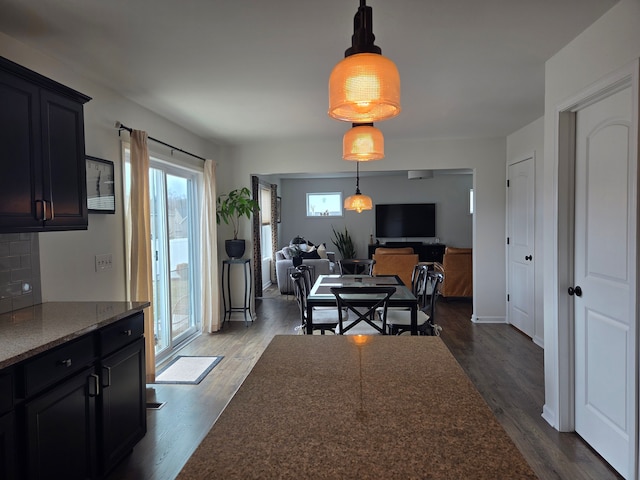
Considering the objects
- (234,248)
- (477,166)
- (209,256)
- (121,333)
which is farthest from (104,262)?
(477,166)

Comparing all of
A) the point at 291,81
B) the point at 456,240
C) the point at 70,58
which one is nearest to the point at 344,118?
the point at 291,81

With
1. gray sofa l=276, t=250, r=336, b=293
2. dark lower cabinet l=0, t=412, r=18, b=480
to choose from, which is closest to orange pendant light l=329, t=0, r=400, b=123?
dark lower cabinet l=0, t=412, r=18, b=480

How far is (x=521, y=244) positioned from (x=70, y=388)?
472 centimetres

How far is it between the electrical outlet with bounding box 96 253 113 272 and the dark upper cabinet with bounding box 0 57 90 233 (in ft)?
2.20

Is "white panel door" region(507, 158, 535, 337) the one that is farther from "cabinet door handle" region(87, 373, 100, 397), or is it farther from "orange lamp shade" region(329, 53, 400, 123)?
"cabinet door handle" region(87, 373, 100, 397)

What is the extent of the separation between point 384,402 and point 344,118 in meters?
0.91

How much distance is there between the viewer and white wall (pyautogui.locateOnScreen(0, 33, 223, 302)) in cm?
252

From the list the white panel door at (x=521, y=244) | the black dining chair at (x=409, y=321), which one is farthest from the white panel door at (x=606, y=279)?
the white panel door at (x=521, y=244)

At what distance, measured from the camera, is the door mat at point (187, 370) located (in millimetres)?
3568

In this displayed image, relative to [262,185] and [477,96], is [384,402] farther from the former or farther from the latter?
[262,185]

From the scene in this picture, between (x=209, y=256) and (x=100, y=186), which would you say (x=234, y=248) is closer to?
(x=209, y=256)

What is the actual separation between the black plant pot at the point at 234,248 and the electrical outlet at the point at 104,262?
231cm

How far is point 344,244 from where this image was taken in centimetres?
977

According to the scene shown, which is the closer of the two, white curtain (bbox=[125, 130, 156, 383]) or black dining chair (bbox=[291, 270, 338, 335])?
white curtain (bbox=[125, 130, 156, 383])
